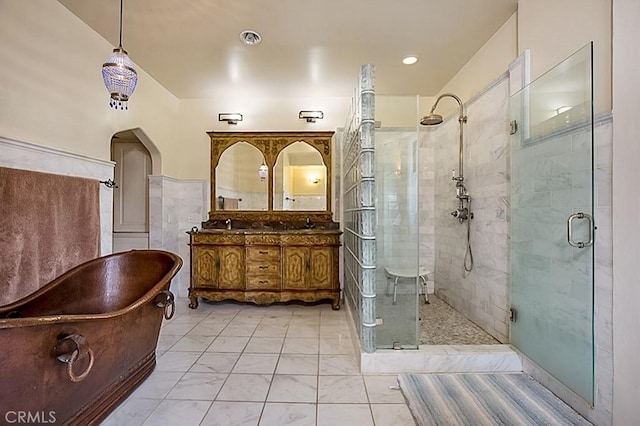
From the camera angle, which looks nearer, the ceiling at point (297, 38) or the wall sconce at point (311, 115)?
the ceiling at point (297, 38)

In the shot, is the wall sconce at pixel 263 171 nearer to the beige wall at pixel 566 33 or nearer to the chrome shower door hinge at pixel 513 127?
the chrome shower door hinge at pixel 513 127

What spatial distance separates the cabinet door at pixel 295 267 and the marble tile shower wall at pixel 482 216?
5.44 feet

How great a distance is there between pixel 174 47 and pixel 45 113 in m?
1.21

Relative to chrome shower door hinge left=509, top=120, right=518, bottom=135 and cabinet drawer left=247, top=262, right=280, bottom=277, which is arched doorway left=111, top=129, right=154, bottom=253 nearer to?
cabinet drawer left=247, top=262, right=280, bottom=277

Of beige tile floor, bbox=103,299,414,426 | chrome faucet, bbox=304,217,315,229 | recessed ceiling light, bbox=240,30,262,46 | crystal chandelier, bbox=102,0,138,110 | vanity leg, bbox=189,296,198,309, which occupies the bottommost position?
beige tile floor, bbox=103,299,414,426

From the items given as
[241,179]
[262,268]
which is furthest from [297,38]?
[262,268]

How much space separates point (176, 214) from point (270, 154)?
1.49 meters

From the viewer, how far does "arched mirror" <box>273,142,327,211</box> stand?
13.3 ft

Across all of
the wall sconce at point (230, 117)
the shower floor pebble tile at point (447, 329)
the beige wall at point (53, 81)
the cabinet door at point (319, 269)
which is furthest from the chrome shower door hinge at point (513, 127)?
the beige wall at point (53, 81)

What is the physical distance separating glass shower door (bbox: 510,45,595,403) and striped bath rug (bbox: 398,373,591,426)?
0.16 meters

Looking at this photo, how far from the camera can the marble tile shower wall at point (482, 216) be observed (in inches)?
97.0

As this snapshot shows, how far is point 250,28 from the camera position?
8.26 ft

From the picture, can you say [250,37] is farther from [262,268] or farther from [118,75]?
[262,268]
